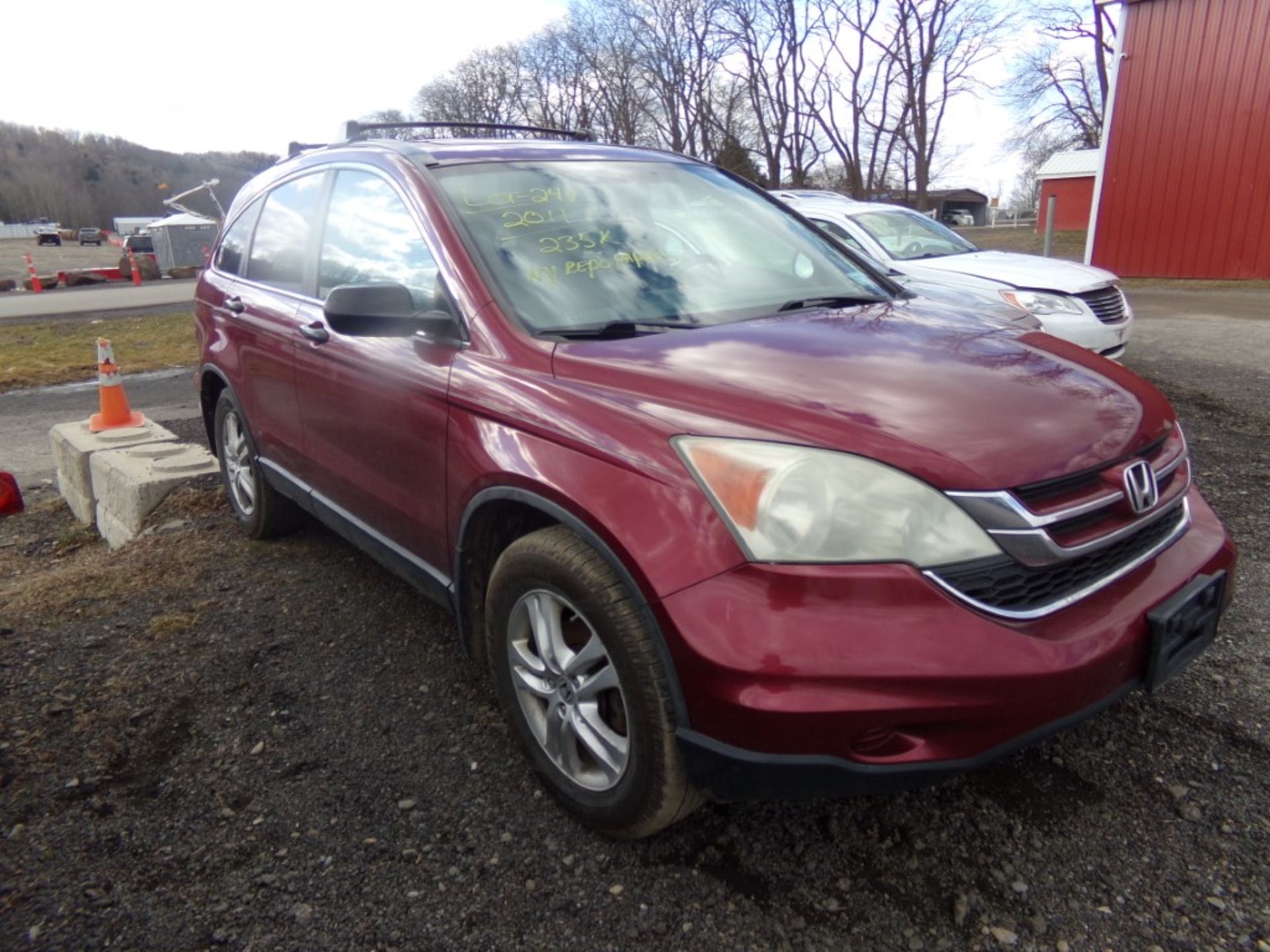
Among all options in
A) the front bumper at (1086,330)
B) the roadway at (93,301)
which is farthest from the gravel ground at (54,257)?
the front bumper at (1086,330)

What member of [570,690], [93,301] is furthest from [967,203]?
[570,690]

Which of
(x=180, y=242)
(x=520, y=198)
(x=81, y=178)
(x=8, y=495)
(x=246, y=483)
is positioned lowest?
(x=8, y=495)

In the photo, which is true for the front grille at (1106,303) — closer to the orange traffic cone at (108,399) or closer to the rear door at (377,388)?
the rear door at (377,388)

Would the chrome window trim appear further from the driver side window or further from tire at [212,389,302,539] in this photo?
the driver side window

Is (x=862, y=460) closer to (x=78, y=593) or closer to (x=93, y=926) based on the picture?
(x=93, y=926)

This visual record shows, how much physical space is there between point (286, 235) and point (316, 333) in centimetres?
84

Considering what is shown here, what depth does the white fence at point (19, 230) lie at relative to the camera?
98062mm

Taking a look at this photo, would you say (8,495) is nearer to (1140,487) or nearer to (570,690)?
(570,690)

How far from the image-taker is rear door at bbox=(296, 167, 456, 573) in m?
2.66

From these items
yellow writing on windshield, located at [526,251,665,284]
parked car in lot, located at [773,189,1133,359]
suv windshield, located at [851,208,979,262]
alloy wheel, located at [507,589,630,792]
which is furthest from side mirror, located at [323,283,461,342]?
suv windshield, located at [851,208,979,262]

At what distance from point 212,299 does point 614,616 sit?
11.0ft

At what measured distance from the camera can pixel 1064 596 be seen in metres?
1.91

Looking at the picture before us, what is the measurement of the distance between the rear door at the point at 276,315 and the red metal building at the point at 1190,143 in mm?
16867

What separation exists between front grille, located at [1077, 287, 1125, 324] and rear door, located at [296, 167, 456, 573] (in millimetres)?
5698
